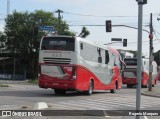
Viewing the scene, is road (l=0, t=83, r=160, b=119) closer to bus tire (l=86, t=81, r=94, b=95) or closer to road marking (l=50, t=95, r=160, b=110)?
road marking (l=50, t=95, r=160, b=110)

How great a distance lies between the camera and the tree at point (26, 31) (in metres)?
71.8

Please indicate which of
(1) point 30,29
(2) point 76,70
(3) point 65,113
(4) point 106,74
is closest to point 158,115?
(3) point 65,113

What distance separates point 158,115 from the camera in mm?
17203

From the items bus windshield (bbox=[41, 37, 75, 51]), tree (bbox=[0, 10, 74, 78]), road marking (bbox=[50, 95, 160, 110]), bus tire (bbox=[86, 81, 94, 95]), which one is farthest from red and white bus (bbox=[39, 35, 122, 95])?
tree (bbox=[0, 10, 74, 78])

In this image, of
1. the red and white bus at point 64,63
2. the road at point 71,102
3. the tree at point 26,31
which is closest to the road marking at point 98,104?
the road at point 71,102

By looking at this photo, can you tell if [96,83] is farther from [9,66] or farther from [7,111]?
[9,66]

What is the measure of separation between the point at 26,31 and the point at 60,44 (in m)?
46.1

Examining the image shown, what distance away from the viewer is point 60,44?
2675 centimetres

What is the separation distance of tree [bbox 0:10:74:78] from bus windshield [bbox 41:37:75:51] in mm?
43059

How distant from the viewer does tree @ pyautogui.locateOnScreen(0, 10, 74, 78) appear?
71.8m

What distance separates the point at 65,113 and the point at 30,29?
57.5 meters

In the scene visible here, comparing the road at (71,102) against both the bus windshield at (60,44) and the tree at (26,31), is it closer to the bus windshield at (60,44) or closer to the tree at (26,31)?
the bus windshield at (60,44)

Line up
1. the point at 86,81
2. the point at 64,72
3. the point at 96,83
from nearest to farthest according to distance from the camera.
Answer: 1. the point at 64,72
2. the point at 86,81
3. the point at 96,83

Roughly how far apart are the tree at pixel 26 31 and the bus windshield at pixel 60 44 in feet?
141
